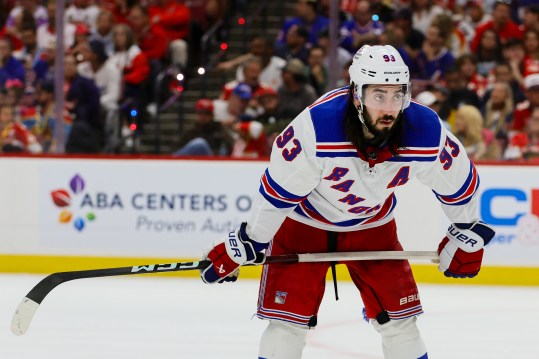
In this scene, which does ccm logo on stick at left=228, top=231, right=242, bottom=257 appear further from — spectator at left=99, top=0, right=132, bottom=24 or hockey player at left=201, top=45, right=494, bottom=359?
spectator at left=99, top=0, right=132, bottom=24

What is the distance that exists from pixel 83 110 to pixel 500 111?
123 inches

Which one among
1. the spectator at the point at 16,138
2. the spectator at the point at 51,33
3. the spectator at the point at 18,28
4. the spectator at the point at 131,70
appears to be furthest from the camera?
the spectator at the point at 18,28

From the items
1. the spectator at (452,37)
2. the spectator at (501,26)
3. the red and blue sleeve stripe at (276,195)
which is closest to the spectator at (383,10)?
the spectator at (452,37)

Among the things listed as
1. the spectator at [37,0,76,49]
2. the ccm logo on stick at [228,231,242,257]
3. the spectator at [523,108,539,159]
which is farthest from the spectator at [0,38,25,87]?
the ccm logo on stick at [228,231,242,257]

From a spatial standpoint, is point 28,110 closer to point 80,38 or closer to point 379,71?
point 80,38

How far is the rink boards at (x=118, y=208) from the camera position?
755 cm

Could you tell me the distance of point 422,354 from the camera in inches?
150

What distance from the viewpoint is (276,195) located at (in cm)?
364

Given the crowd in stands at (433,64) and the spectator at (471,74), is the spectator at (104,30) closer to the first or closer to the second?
the crowd in stands at (433,64)

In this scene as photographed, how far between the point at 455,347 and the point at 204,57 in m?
4.63

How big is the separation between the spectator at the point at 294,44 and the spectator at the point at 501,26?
128 centimetres

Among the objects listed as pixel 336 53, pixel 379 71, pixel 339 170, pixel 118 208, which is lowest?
pixel 118 208

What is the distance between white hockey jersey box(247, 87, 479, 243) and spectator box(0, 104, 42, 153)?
15.3 ft

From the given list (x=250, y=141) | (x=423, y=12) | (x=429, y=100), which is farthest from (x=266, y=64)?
(x=429, y=100)
